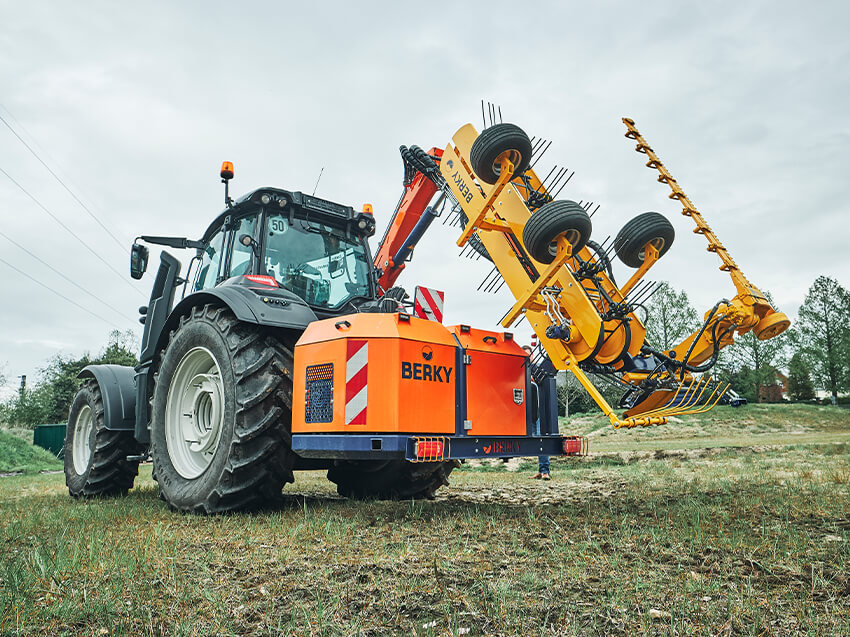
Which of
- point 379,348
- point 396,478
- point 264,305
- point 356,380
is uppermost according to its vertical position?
point 264,305

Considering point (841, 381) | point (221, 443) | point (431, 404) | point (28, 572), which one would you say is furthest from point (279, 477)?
point (841, 381)

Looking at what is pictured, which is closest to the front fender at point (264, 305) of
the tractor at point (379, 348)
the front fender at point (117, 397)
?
the tractor at point (379, 348)

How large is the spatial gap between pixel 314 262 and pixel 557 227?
7.15ft

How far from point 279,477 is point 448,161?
3024mm

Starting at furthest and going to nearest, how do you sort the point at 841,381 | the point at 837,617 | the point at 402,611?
the point at 841,381, the point at 402,611, the point at 837,617

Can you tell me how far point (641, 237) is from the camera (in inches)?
190

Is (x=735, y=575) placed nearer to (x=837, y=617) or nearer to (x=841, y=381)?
(x=837, y=617)

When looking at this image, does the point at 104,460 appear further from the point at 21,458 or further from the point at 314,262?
the point at 21,458

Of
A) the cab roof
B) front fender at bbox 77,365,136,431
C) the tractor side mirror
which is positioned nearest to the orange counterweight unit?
the cab roof

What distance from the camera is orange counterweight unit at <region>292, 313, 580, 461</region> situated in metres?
3.60

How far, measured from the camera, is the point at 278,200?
5047 millimetres

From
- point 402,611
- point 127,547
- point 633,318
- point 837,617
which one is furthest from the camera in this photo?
point 633,318

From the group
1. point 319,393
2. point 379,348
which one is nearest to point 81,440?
point 319,393

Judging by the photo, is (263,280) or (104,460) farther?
(104,460)
